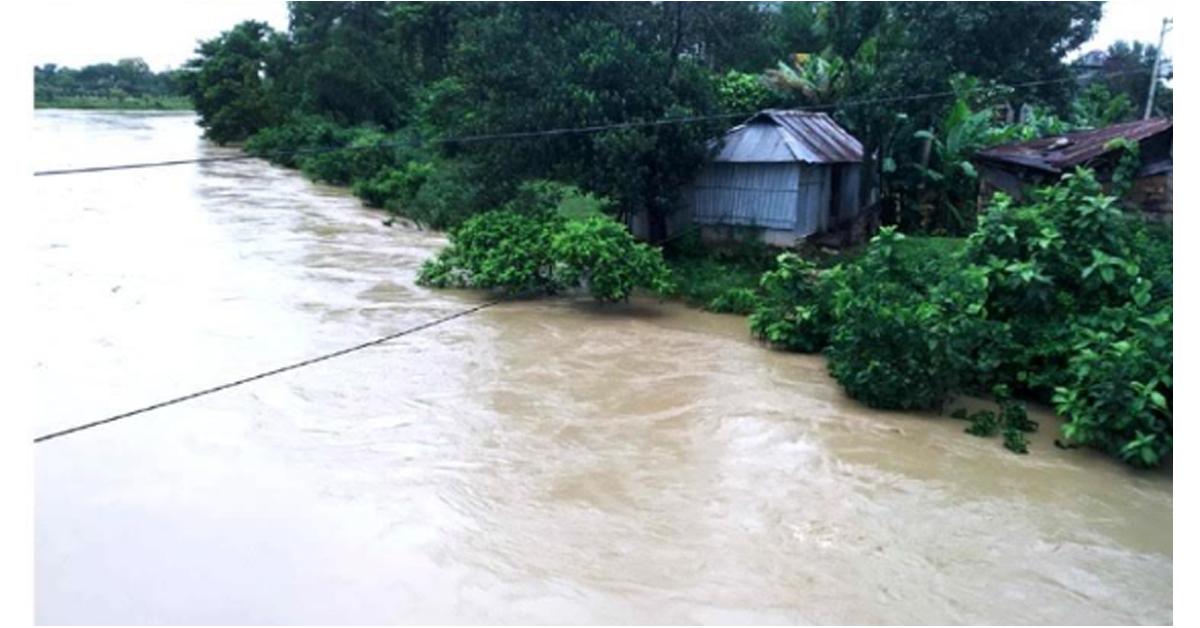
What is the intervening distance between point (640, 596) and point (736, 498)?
1487 millimetres

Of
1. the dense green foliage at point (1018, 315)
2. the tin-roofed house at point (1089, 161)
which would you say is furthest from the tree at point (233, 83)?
the dense green foliage at point (1018, 315)

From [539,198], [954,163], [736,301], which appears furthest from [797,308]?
[954,163]

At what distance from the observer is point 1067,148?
451 inches

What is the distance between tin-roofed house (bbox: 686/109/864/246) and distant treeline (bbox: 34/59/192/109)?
169 feet

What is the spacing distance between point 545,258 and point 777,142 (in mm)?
3419

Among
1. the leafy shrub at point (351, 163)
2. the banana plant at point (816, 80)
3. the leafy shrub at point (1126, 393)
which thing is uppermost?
the banana plant at point (816, 80)

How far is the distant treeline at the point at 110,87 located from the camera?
55.8 m

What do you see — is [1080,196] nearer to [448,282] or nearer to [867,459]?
[867,459]

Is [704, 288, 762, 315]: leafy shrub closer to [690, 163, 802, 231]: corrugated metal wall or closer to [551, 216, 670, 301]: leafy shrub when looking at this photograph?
[551, 216, 670, 301]: leafy shrub

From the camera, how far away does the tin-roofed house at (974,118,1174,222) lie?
10.2m

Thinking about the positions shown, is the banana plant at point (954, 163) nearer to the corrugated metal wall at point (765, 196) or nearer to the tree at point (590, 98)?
the corrugated metal wall at point (765, 196)

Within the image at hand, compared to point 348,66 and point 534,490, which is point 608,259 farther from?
point 348,66

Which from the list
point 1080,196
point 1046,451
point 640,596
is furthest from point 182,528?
point 1080,196

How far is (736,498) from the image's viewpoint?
627cm
